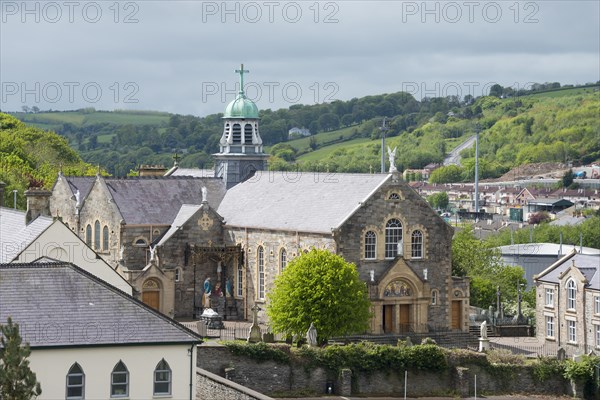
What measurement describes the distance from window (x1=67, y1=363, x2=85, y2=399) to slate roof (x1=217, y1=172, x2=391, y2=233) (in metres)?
26.2

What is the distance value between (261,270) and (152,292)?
17.9ft

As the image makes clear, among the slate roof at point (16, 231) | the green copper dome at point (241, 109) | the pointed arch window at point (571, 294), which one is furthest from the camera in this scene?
the green copper dome at point (241, 109)

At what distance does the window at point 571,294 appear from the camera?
7969 centimetres

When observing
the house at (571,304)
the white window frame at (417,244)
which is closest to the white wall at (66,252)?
the white window frame at (417,244)

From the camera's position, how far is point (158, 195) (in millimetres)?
83062

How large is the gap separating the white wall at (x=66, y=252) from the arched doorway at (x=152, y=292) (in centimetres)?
1321

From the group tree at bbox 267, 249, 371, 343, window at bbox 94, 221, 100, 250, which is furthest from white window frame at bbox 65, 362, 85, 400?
window at bbox 94, 221, 100, 250

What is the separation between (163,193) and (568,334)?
21560 mm

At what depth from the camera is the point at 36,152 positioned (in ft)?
472

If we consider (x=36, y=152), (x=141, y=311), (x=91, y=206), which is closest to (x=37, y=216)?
(x=91, y=206)

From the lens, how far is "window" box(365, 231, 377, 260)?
243ft

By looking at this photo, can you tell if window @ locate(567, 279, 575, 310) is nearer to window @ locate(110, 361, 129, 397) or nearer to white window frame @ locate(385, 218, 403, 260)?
white window frame @ locate(385, 218, 403, 260)

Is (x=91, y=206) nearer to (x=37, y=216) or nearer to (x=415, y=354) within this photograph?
(x=37, y=216)

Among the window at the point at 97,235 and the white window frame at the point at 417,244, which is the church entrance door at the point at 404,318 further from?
the window at the point at 97,235
